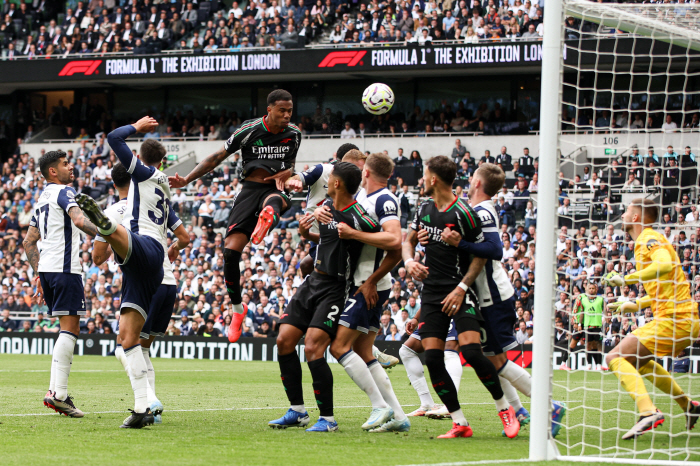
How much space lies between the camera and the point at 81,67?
2986 cm

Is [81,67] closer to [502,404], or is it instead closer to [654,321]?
[502,404]

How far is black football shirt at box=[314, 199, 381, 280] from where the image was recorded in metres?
6.84

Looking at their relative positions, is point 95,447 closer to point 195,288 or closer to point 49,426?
point 49,426

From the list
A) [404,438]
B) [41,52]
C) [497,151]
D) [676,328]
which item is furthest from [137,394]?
[41,52]

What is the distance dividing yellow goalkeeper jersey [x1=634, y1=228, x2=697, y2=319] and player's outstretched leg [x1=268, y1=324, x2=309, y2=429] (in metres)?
2.83

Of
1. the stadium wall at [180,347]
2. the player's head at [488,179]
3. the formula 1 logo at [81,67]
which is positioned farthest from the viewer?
the formula 1 logo at [81,67]

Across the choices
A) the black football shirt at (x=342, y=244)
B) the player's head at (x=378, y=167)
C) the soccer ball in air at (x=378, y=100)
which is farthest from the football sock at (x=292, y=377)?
the soccer ball in air at (x=378, y=100)

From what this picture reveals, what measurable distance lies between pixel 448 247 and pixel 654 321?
5.77 ft

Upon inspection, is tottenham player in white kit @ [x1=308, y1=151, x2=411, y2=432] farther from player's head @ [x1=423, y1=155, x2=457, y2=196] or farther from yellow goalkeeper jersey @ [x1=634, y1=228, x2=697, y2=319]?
yellow goalkeeper jersey @ [x1=634, y1=228, x2=697, y2=319]

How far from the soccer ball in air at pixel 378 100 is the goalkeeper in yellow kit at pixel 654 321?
350 centimetres

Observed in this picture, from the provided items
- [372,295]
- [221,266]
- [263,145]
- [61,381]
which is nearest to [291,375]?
[372,295]

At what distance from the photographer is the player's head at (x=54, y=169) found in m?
8.09

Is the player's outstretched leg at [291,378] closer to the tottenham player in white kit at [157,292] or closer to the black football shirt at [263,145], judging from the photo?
the tottenham player in white kit at [157,292]

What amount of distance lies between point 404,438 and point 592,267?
8.18m
